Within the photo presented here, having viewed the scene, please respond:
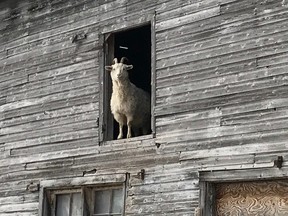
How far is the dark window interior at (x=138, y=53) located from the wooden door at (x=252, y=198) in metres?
4.75

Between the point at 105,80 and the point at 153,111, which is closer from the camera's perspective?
the point at 153,111

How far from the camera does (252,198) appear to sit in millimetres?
9086

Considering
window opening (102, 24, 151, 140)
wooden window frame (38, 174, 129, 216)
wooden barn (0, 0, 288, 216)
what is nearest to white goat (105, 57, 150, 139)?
wooden barn (0, 0, 288, 216)

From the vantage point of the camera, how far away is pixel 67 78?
39.1ft

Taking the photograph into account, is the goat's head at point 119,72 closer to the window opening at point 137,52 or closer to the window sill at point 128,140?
the window sill at point 128,140

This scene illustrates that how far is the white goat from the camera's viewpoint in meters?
10.8

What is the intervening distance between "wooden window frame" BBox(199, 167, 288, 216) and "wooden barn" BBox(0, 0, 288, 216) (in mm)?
18

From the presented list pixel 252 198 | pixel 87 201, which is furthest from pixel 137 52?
pixel 252 198

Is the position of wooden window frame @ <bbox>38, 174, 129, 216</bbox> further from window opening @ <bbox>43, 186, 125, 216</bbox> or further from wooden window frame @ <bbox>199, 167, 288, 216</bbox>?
wooden window frame @ <bbox>199, 167, 288, 216</bbox>

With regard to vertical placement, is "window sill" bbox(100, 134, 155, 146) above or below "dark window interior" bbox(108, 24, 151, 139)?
below

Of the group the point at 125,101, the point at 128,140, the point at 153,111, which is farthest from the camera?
the point at 125,101

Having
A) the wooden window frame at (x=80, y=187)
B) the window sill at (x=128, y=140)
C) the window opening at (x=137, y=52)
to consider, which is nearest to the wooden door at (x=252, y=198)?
the window sill at (x=128, y=140)

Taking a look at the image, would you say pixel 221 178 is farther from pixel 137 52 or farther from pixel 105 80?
pixel 137 52

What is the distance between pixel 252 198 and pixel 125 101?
277 cm
